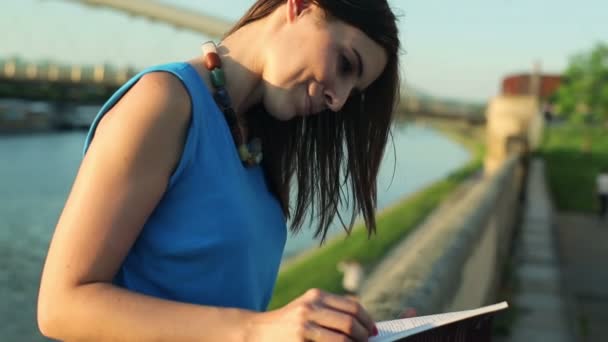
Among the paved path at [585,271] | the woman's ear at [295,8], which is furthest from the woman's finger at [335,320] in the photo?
the paved path at [585,271]

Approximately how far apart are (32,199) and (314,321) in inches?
734

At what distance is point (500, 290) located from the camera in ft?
17.1

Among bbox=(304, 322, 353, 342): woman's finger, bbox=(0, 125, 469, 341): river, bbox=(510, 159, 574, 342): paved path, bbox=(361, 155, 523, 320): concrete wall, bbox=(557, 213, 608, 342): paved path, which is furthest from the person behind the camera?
bbox=(0, 125, 469, 341): river

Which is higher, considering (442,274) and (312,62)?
(312,62)

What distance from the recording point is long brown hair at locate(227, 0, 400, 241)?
1.20 metres

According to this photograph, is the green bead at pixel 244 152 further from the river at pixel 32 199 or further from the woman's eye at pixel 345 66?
the river at pixel 32 199

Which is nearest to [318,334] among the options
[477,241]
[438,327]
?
[438,327]

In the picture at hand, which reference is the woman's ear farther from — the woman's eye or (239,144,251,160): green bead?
(239,144,251,160): green bead

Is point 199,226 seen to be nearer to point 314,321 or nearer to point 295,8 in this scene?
point 314,321

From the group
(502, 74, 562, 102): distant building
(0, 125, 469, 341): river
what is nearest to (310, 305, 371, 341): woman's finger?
(0, 125, 469, 341): river

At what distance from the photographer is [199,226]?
2.82 ft

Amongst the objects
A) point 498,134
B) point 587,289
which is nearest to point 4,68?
point 498,134

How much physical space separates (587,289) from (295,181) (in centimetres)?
570

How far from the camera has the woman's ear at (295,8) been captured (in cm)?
99
